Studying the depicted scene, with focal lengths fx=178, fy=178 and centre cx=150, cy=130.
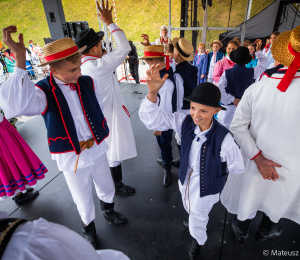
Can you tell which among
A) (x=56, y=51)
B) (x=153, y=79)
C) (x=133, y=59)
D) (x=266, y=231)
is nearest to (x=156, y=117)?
(x=153, y=79)

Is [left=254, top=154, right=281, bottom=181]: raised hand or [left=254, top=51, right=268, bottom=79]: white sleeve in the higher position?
[left=254, top=51, right=268, bottom=79]: white sleeve

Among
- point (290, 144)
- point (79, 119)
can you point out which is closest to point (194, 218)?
point (290, 144)

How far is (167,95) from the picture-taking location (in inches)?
78.7

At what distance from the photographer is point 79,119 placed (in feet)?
4.38

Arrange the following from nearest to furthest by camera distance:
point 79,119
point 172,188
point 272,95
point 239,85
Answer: point 272,95 < point 79,119 < point 172,188 < point 239,85

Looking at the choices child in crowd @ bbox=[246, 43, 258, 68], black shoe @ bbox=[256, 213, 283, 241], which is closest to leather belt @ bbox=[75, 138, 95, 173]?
black shoe @ bbox=[256, 213, 283, 241]

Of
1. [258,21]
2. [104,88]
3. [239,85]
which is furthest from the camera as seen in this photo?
[258,21]

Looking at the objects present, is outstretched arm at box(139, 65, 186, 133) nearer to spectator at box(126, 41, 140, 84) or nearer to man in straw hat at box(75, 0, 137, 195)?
man in straw hat at box(75, 0, 137, 195)

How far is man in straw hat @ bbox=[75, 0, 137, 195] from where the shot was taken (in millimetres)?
1640

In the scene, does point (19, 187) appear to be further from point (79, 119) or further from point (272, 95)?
point (272, 95)

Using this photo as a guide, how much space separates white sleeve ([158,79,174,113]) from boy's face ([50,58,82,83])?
0.99 metres

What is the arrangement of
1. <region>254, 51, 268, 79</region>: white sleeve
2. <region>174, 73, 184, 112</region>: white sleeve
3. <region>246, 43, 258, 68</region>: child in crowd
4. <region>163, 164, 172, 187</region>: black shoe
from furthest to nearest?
<region>246, 43, 258, 68</region>: child in crowd < <region>254, 51, 268, 79</region>: white sleeve < <region>163, 164, 172, 187</region>: black shoe < <region>174, 73, 184, 112</region>: white sleeve

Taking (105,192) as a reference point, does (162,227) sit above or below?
below

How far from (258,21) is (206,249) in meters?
8.95
